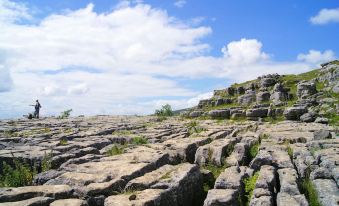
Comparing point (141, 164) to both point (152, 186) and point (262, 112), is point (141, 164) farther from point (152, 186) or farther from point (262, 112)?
point (262, 112)

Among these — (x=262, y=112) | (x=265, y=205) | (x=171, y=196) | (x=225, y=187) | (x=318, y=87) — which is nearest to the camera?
(x=265, y=205)

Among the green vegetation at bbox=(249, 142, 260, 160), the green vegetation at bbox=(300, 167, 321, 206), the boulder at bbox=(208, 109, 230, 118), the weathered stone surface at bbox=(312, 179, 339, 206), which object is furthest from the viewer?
the boulder at bbox=(208, 109, 230, 118)

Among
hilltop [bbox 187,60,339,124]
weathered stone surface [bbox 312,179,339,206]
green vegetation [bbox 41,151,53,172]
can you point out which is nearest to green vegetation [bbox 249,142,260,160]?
weathered stone surface [bbox 312,179,339,206]

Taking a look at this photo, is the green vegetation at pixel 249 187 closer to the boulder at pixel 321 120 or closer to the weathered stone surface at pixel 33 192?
the weathered stone surface at pixel 33 192

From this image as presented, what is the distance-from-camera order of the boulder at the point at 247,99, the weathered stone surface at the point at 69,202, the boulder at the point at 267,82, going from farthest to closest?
the boulder at the point at 267,82
the boulder at the point at 247,99
the weathered stone surface at the point at 69,202

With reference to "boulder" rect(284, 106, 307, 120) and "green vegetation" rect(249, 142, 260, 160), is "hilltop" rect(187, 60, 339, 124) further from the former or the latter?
"green vegetation" rect(249, 142, 260, 160)

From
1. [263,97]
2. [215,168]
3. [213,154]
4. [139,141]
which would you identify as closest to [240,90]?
[263,97]

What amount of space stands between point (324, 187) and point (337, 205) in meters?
1.25

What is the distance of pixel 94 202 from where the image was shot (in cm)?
971

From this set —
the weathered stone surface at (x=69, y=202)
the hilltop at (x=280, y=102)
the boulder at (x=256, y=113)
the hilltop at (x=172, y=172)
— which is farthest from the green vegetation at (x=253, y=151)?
the boulder at (x=256, y=113)

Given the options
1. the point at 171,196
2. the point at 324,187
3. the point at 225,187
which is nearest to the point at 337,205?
the point at 324,187

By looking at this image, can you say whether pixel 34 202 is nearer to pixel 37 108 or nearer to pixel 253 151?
pixel 253 151

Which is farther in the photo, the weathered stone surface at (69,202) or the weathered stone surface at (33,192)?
the weathered stone surface at (33,192)

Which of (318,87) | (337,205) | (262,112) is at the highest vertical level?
(318,87)
